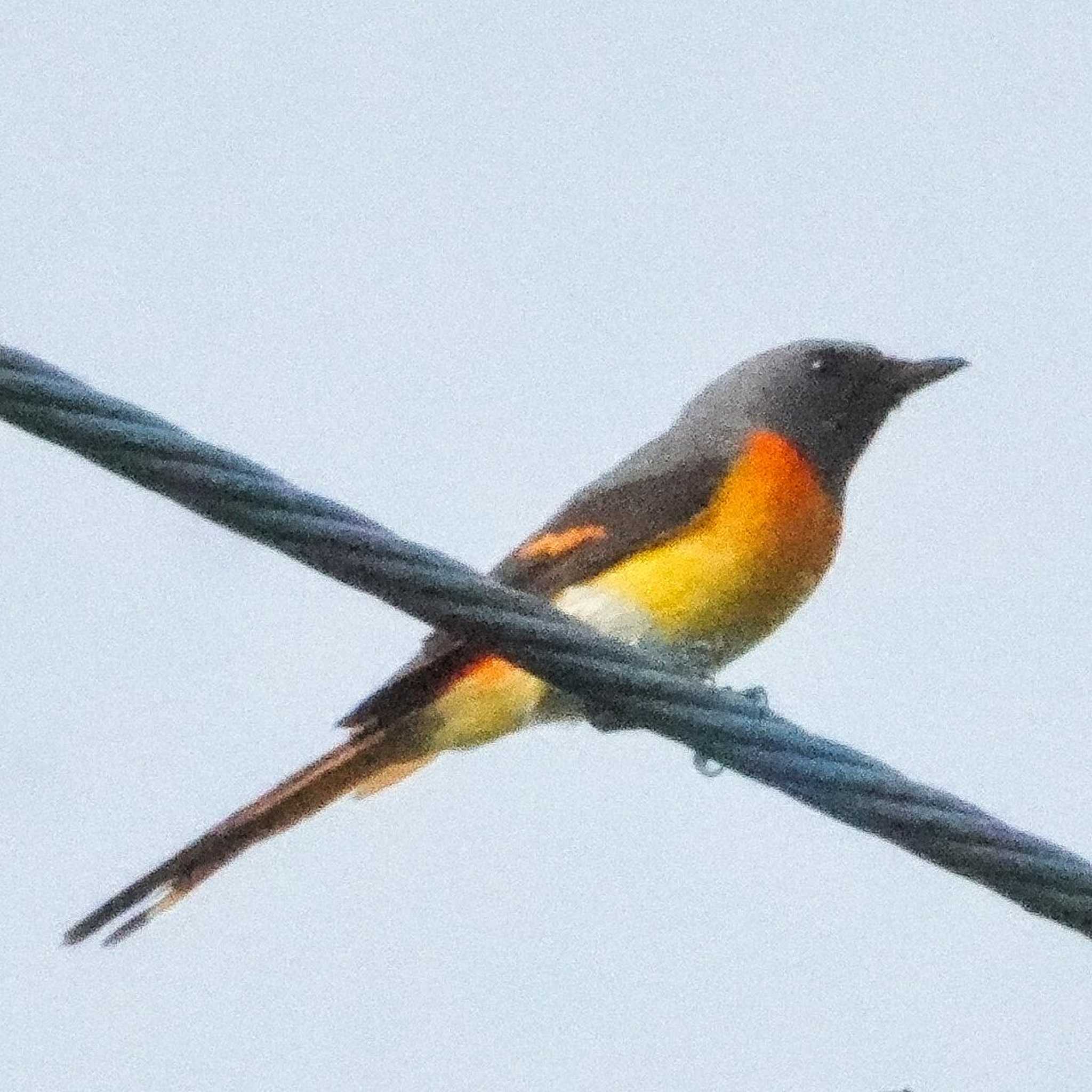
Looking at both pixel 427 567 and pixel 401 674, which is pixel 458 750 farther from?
pixel 427 567

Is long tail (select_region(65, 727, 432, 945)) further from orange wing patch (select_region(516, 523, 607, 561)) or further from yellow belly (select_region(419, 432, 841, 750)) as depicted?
orange wing patch (select_region(516, 523, 607, 561))

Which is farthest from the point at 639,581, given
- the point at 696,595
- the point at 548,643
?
the point at 548,643

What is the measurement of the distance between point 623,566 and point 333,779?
109 cm

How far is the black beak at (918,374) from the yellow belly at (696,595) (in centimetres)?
121

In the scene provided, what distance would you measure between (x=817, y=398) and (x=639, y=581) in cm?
151

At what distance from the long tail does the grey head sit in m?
1.70

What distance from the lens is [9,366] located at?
121 inches

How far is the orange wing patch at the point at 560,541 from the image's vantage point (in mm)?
6578

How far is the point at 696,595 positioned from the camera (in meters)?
6.34

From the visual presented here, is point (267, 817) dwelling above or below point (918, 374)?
below

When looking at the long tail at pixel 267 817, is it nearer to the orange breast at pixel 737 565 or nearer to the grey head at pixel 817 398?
the orange breast at pixel 737 565

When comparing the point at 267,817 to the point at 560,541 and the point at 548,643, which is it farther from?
the point at 548,643

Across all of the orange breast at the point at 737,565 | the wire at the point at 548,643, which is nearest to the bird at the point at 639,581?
the orange breast at the point at 737,565

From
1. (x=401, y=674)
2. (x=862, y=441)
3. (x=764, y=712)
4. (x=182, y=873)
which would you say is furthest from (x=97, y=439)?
(x=862, y=441)
